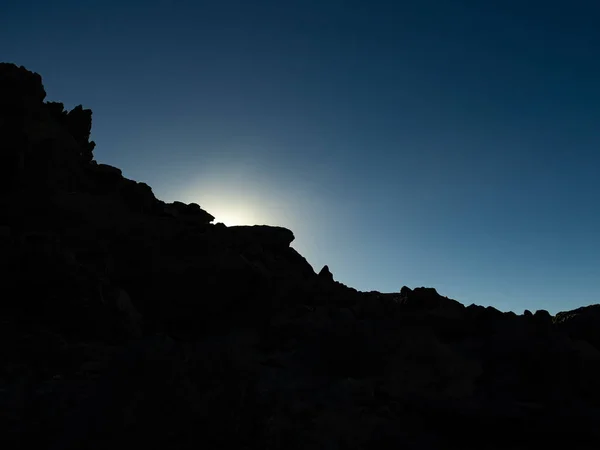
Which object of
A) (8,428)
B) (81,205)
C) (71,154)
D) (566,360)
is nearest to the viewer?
(8,428)

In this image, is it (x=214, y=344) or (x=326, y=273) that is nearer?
(x=214, y=344)

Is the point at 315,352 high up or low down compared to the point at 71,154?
down

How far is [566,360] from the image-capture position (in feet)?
49.9

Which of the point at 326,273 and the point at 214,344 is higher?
the point at 326,273

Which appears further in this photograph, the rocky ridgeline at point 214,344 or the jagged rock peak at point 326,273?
the jagged rock peak at point 326,273

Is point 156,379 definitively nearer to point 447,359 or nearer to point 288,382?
point 288,382

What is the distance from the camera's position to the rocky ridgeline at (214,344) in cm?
888

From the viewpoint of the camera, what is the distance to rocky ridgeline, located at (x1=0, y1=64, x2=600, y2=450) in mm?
8875

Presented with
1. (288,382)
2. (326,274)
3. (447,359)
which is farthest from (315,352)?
(326,274)

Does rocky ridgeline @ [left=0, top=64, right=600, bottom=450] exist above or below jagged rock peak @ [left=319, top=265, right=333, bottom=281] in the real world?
below

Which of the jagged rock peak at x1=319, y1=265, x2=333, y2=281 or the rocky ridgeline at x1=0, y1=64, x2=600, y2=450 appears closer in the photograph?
the rocky ridgeline at x1=0, y1=64, x2=600, y2=450

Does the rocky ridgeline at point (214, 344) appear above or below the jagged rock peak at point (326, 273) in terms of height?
below

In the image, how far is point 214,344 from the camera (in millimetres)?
15945

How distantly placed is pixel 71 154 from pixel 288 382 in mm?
21261
